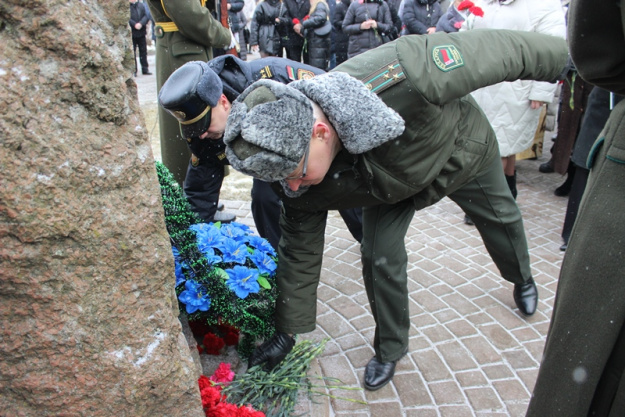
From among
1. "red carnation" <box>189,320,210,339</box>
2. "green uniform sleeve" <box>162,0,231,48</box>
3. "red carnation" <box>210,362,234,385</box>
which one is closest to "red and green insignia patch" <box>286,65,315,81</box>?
"green uniform sleeve" <box>162,0,231,48</box>

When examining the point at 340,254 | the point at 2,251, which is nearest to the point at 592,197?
the point at 2,251

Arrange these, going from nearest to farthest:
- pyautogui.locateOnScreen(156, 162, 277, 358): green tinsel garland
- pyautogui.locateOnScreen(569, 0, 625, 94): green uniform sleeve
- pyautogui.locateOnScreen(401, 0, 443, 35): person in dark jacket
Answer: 1. pyautogui.locateOnScreen(569, 0, 625, 94): green uniform sleeve
2. pyautogui.locateOnScreen(156, 162, 277, 358): green tinsel garland
3. pyautogui.locateOnScreen(401, 0, 443, 35): person in dark jacket

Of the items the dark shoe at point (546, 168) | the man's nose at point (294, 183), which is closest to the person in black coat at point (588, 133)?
the dark shoe at point (546, 168)

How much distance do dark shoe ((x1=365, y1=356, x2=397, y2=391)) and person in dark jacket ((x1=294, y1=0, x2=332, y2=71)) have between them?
22.2 feet

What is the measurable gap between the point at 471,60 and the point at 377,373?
5.15 feet

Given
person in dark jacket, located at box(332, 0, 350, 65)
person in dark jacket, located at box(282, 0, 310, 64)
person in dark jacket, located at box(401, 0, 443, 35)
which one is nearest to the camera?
person in dark jacket, located at box(401, 0, 443, 35)

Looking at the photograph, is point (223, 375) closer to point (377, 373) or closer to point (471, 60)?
point (377, 373)

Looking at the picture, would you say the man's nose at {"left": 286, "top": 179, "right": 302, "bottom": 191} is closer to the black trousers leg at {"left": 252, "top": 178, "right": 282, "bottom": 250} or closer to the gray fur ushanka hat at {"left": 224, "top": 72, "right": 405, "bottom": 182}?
the gray fur ushanka hat at {"left": 224, "top": 72, "right": 405, "bottom": 182}

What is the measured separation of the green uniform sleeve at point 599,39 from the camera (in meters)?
1.20

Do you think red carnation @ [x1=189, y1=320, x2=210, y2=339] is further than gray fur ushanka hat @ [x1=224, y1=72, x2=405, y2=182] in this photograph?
Yes

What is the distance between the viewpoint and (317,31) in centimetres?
846

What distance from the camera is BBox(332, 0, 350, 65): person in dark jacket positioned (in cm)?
891

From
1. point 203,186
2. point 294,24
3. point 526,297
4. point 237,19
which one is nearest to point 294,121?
point 203,186

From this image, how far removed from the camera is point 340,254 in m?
4.01
